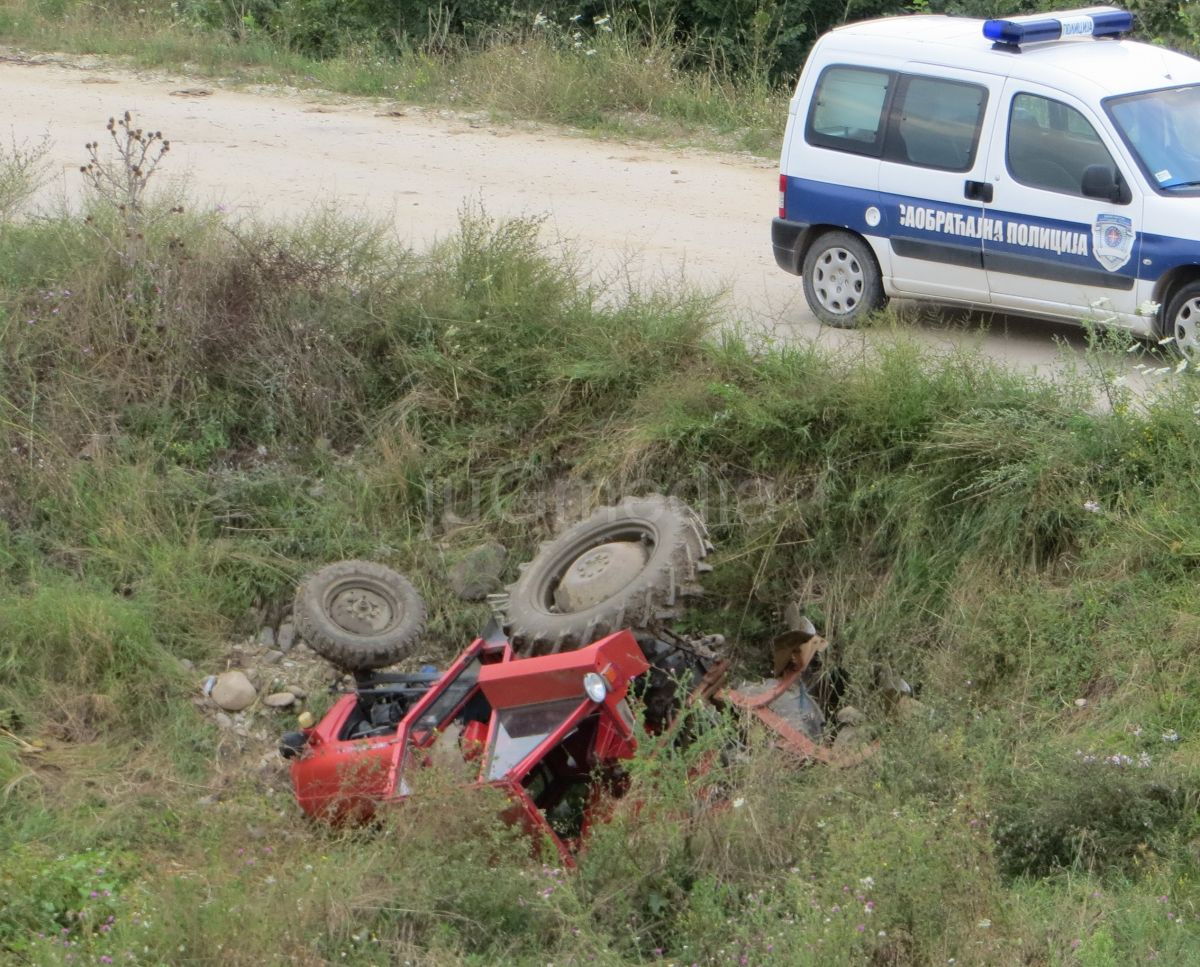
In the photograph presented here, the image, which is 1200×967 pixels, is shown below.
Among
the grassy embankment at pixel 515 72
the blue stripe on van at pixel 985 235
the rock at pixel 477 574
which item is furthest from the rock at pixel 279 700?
the grassy embankment at pixel 515 72

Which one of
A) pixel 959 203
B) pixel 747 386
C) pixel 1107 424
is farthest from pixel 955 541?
pixel 959 203

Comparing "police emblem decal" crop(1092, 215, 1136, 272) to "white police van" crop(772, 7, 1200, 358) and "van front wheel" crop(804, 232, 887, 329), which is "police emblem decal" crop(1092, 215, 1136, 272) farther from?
"van front wheel" crop(804, 232, 887, 329)

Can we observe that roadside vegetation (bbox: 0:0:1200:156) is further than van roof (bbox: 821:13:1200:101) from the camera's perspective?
Result: Yes

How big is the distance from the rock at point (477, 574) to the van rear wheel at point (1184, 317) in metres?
4.02

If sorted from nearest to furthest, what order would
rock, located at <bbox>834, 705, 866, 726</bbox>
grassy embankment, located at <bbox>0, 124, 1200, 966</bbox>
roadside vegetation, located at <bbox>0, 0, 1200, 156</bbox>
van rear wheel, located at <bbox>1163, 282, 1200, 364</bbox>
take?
grassy embankment, located at <bbox>0, 124, 1200, 966</bbox> < rock, located at <bbox>834, 705, 866, 726</bbox> < van rear wheel, located at <bbox>1163, 282, 1200, 364</bbox> < roadside vegetation, located at <bbox>0, 0, 1200, 156</bbox>

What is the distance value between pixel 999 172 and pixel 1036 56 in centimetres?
76

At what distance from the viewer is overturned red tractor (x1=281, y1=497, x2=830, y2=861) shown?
20.1 ft

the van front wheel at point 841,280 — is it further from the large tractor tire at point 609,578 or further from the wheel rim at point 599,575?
the wheel rim at point 599,575

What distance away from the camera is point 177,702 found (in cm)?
755

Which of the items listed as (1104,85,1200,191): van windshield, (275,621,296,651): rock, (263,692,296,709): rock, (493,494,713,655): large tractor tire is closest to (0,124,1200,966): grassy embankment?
(263,692,296,709): rock

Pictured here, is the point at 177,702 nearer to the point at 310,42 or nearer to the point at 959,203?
the point at 959,203

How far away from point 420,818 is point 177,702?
2286 millimetres

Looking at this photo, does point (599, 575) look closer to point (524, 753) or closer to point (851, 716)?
point (524, 753)

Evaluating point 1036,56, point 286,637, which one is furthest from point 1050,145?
point 286,637
